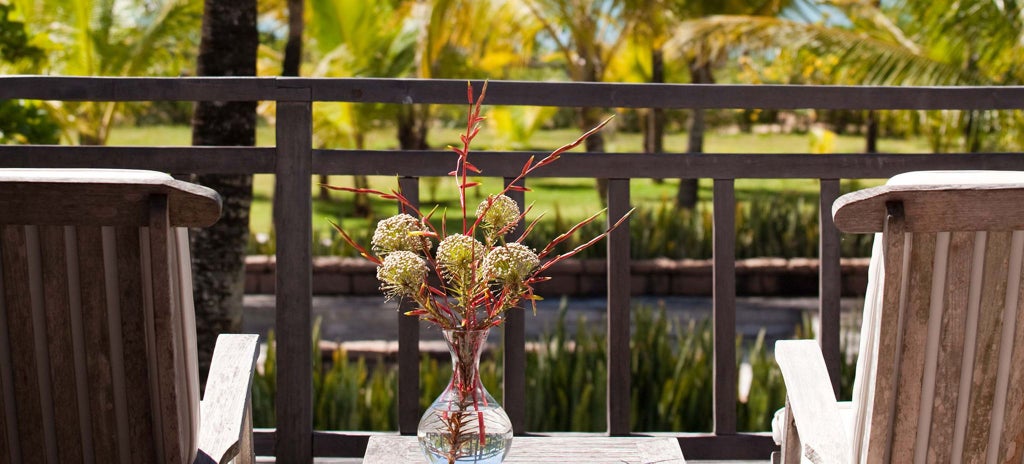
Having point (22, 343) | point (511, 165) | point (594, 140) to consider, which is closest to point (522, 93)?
point (511, 165)

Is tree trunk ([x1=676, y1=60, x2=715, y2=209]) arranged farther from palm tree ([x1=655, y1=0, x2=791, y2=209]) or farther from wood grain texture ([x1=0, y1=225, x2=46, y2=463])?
wood grain texture ([x1=0, y1=225, x2=46, y2=463])

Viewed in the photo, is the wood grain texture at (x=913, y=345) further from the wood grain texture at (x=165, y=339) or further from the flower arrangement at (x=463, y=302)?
the wood grain texture at (x=165, y=339)

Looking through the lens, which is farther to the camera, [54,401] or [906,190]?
[54,401]

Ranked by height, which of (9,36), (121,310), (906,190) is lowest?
(121,310)

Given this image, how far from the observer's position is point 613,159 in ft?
8.92

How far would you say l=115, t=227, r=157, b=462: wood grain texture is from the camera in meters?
1.68

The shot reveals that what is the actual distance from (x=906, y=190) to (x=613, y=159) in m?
1.17

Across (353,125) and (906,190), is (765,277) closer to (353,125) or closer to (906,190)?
(353,125)

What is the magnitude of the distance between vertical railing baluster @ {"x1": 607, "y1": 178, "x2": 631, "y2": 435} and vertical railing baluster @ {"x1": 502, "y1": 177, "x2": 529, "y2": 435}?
214 millimetres

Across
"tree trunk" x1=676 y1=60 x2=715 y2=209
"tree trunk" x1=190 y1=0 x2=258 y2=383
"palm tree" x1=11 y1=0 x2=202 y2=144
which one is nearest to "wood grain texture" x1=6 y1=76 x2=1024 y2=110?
"tree trunk" x1=190 y1=0 x2=258 y2=383

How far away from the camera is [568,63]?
1350 centimetres

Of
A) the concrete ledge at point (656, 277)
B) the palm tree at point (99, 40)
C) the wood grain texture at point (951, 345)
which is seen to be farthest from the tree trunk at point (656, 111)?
the wood grain texture at point (951, 345)

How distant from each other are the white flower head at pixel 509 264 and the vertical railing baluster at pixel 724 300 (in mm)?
1088

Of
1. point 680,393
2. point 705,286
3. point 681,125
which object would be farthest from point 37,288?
point 681,125
